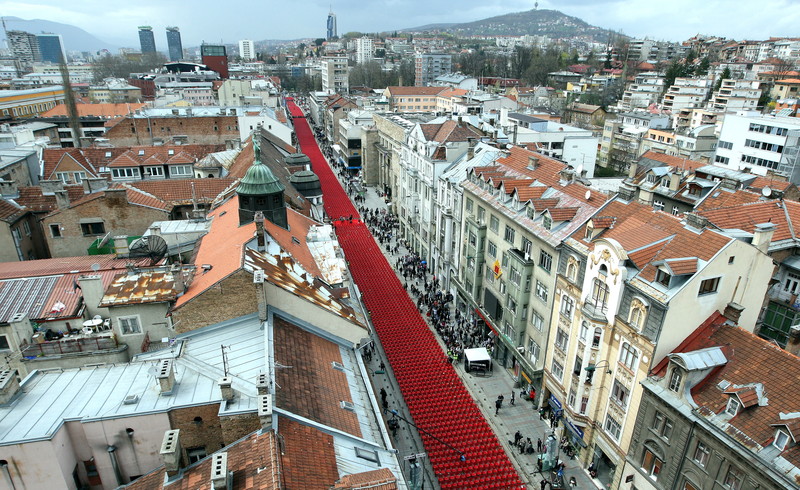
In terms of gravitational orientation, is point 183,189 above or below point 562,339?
above

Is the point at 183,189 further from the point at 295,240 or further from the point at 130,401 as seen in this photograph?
the point at 130,401

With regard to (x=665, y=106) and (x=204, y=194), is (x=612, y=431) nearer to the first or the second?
(x=204, y=194)

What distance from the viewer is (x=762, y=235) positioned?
24.7 metres

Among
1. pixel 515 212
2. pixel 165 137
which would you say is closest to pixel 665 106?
pixel 515 212

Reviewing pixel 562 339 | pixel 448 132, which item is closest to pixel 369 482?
pixel 562 339

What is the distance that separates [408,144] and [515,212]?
97.0 ft

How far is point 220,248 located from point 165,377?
42.4 feet

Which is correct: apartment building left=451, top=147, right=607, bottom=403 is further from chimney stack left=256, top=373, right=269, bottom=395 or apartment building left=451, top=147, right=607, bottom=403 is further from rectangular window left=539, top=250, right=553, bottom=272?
chimney stack left=256, top=373, right=269, bottom=395

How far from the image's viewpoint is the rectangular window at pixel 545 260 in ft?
109

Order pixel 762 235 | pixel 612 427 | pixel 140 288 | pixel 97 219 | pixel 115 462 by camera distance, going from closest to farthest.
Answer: pixel 115 462 < pixel 140 288 < pixel 762 235 < pixel 612 427 < pixel 97 219

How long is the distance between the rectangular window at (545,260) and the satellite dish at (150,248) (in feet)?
87.0

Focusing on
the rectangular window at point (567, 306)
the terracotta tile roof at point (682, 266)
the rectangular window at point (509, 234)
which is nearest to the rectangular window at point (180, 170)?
the rectangular window at point (509, 234)

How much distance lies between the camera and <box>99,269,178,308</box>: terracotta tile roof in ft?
76.8

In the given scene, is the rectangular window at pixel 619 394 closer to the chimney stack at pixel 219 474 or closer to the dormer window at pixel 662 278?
the dormer window at pixel 662 278
